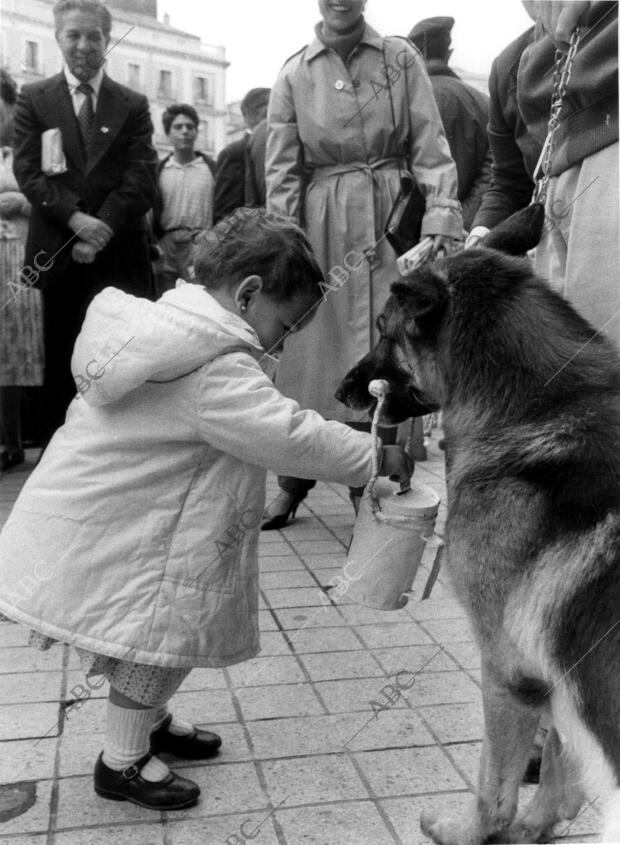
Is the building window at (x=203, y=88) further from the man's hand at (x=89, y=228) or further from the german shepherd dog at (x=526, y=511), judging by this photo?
the german shepherd dog at (x=526, y=511)

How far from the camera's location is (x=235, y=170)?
→ 251 inches

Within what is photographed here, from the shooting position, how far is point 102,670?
226 cm

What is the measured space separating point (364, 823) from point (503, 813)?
0.33 m

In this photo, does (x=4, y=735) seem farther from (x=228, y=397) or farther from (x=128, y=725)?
(x=228, y=397)

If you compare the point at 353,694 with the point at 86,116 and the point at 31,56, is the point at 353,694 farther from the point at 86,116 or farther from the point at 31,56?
the point at 31,56

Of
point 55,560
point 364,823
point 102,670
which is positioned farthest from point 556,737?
point 55,560

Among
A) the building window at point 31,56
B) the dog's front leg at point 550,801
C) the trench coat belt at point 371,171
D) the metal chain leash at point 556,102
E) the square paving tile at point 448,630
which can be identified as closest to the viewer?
the dog's front leg at point 550,801

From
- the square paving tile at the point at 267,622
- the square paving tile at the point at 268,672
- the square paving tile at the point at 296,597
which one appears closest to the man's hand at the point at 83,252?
the square paving tile at the point at 296,597

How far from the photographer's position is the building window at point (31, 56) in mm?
4879

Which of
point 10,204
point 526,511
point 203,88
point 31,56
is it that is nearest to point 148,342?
point 526,511

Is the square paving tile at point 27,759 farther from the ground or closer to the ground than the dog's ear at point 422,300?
closer to the ground

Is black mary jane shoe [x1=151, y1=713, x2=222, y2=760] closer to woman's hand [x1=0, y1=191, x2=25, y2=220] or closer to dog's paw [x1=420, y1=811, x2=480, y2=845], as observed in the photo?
A: dog's paw [x1=420, y1=811, x2=480, y2=845]

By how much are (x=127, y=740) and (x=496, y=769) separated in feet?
2.99

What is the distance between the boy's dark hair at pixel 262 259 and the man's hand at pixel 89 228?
2753mm
